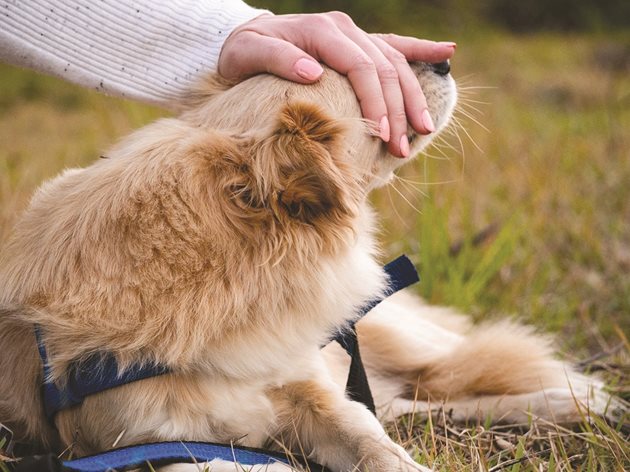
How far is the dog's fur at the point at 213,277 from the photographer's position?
1.39 meters

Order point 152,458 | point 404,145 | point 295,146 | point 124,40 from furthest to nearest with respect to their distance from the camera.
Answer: point 124,40 → point 404,145 → point 295,146 → point 152,458

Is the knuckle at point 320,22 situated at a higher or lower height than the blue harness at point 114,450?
higher

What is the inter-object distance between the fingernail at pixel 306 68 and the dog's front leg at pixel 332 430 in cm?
67

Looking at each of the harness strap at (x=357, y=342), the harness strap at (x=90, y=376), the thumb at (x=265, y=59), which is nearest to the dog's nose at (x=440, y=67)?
the thumb at (x=265, y=59)

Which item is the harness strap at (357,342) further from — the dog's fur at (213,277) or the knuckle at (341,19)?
the knuckle at (341,19)

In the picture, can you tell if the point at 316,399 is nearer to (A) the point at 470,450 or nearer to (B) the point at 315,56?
(A) the point at 470,450

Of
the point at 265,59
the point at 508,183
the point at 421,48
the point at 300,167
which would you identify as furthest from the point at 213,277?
the point at 508,183

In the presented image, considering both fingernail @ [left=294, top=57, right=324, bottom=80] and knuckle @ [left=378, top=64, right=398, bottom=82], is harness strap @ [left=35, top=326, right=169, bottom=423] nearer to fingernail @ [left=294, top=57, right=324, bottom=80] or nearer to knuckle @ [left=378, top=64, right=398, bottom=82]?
fingernail @ [left=294, top=57, right=324, bottom=80]

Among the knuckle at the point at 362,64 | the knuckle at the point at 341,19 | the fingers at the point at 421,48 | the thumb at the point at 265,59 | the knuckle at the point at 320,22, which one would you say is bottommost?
the thumb at the point at 265,59

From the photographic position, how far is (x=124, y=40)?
1.92 meters

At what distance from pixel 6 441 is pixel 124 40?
1039 millimetres

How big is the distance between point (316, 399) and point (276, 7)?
21.3 ft

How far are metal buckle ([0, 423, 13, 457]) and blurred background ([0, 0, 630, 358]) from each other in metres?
0.99

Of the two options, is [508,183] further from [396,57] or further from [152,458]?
[152,458]
